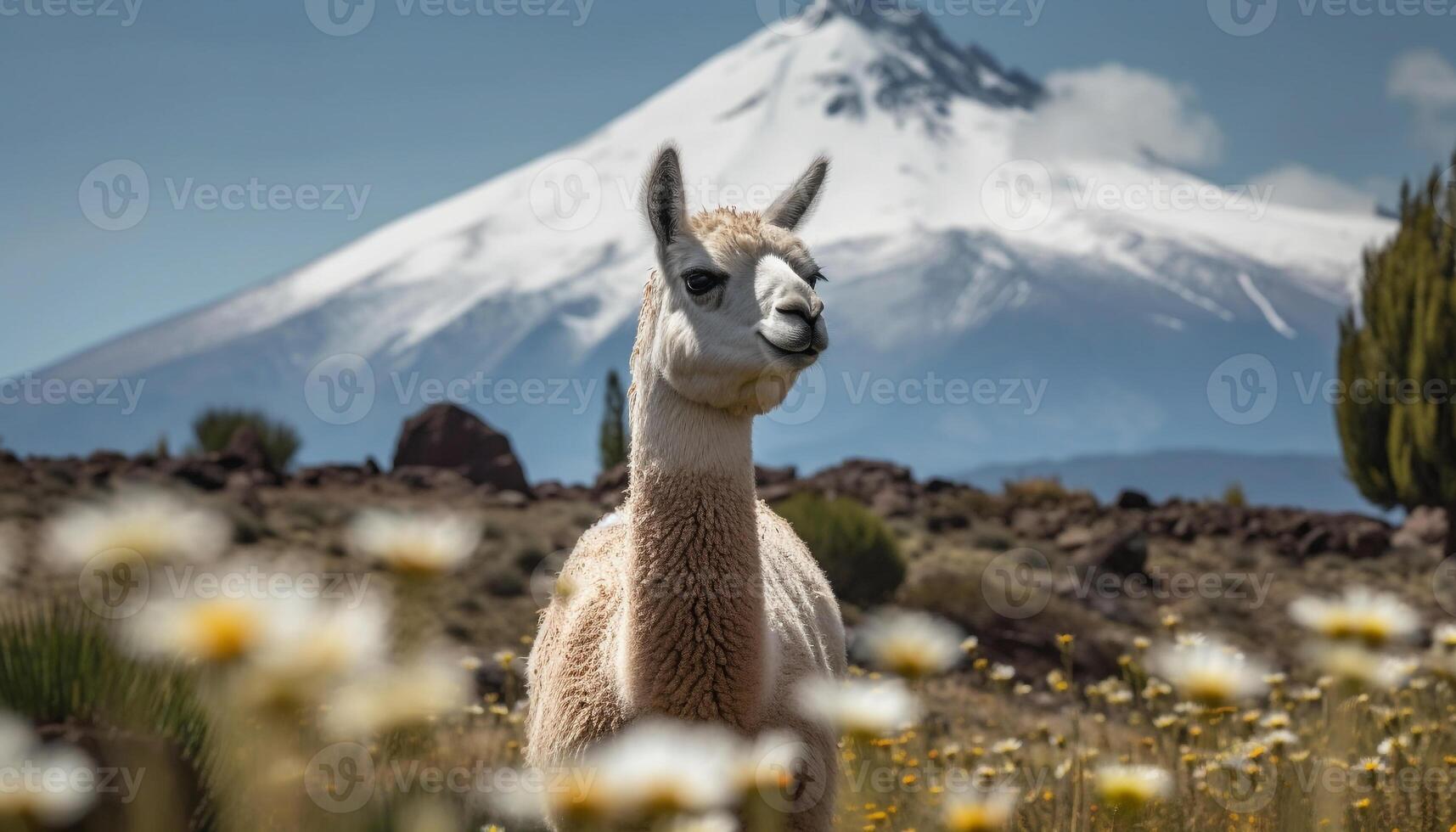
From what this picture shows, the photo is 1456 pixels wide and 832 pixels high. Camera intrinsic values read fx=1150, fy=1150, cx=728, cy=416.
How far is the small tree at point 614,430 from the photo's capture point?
108ft

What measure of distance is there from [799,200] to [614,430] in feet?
95.2

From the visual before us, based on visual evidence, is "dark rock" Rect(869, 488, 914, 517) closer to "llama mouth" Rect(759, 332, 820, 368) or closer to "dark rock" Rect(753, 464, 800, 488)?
"dark rock" Rect(753, 464, 800, 488)

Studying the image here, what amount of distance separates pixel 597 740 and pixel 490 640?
39.6ft

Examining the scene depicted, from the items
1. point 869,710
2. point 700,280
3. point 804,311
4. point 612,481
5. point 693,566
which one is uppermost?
point 612,481

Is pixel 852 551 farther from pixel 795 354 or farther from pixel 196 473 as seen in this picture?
pixel 196 473

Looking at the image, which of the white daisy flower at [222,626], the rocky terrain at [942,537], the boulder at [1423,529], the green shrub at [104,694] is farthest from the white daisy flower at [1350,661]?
the boulder at [1423,529]

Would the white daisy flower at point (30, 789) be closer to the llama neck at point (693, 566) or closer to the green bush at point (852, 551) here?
the llama neck at point (693, 566)

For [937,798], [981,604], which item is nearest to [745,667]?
[937,798]

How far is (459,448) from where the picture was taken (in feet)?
91.6

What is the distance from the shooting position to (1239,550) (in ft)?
79.0

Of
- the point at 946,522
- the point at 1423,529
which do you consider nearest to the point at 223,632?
the point at 946,522

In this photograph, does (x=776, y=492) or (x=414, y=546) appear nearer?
(x=414, y=546)

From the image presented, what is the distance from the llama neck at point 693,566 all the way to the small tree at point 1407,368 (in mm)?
23027

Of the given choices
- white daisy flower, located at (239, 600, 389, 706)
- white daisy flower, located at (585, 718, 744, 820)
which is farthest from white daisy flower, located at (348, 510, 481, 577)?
white daisy flower, located at (585, 718, 744, 820)
